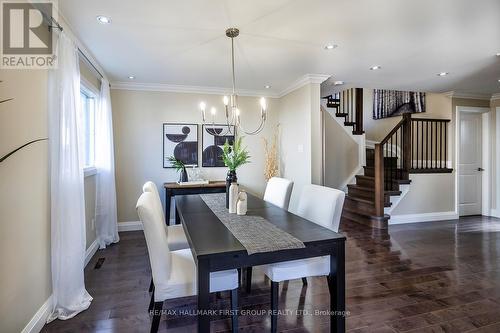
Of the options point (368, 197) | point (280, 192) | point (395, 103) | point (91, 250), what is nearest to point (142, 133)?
point (91, 250)

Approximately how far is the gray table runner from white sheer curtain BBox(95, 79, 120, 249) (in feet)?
6.77

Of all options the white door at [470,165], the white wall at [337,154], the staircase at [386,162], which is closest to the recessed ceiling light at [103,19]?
the staircase at [386,162]

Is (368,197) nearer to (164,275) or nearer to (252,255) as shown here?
(252,255)

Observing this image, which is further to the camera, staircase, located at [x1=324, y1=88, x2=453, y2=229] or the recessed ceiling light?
staircase, located at [x1=324, y1=88, x2=453, y2=229]

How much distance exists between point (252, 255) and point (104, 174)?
2946 mm

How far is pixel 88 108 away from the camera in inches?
141

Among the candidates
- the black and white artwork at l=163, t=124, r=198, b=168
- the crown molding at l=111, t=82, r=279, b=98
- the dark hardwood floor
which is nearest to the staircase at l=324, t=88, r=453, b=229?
the dark hardwood floor

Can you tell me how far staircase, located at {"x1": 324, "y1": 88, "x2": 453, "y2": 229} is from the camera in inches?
181

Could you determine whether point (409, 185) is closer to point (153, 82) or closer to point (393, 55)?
point (393, 55)

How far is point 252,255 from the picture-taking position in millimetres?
1528

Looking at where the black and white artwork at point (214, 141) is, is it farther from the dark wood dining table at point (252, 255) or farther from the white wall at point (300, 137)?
the dark wood dining table at point (252, 255)

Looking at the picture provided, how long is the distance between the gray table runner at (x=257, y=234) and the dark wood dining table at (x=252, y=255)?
0.04 meters

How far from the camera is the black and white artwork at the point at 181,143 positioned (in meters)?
4.63

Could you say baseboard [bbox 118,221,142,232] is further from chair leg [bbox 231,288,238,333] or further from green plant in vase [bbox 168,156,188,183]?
chair leg [bbox 231,288,238,333]
